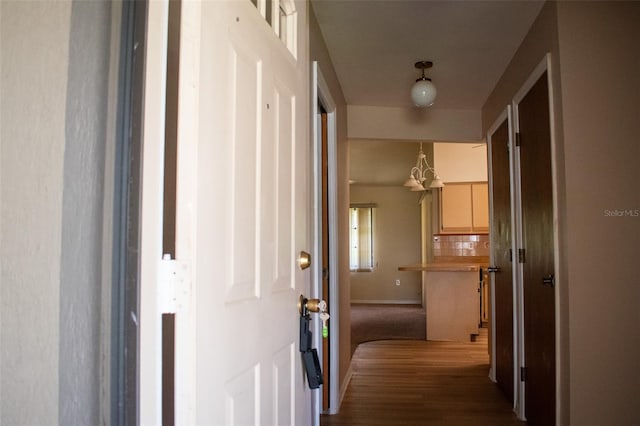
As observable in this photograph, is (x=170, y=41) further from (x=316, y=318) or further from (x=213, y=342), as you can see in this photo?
(x=316, y=318)

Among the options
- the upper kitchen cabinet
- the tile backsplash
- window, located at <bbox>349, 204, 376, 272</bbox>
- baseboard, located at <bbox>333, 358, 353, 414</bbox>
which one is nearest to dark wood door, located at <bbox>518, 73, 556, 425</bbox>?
baseboard, located at <bbox>333, 358, 353, 414</bbox>

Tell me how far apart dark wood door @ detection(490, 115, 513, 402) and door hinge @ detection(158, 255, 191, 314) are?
9.81 ft

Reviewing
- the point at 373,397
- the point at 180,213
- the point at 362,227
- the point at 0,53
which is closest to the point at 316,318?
the point at 373,397

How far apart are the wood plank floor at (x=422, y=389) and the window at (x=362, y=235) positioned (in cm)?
473

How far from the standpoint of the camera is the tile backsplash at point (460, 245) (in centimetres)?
733

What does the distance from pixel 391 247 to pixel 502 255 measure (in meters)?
6.38

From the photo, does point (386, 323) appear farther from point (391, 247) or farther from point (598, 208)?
point (598, 208)

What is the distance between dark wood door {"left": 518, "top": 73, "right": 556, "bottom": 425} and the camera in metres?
2.54

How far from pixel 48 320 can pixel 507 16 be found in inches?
106

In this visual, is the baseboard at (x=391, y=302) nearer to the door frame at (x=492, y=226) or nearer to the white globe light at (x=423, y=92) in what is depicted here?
the door frame at (x=492, y=226)

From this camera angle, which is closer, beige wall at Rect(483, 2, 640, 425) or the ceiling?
beige wall at Rect(483, 2, 640, 425)

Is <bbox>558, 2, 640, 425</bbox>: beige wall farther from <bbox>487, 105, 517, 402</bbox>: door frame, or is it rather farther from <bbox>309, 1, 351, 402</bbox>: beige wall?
<bbox>309, 1, 351, 402</bbox>: beige wall

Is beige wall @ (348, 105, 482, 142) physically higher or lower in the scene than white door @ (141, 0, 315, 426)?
higher

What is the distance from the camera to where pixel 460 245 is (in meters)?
7.42
